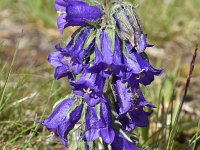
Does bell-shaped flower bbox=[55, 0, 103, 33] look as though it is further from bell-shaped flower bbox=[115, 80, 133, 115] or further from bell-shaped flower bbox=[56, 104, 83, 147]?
bell-shaped flower bbox=[56, 104, 83, 147]

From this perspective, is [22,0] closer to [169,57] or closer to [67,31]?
[67,31]

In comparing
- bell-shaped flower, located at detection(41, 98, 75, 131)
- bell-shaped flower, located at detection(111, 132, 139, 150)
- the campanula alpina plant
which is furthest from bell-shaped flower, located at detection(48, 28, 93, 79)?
bell-shaped flower, located at detection(111, 132, 139, 150)

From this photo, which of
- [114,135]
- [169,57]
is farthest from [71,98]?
[169,57]

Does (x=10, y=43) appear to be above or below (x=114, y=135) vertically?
above

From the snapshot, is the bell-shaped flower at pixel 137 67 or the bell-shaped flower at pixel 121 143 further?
the bell-shaped flower at pixel 121 143

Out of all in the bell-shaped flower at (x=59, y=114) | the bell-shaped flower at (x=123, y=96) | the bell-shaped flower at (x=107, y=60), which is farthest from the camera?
the bell-shaped flower at (x=59, y=114)

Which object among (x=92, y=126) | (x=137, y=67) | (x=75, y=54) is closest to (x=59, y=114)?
(x=92, y=126)

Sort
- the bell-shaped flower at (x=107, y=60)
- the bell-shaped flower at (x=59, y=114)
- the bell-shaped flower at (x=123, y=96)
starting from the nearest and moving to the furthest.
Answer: the bell-shaped flower at (x=107, y=60)
the bell-shaped flower at (x=123, y=96)
the bell-shaped flower at (x=59, y=114)

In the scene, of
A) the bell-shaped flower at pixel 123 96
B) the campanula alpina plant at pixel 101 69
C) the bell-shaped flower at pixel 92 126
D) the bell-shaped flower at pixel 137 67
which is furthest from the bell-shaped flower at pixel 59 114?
the bell-shaped flower at pixel 137 67

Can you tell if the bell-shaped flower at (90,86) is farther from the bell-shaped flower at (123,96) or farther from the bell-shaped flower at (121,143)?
the bell-shaped flower at (121,143)
